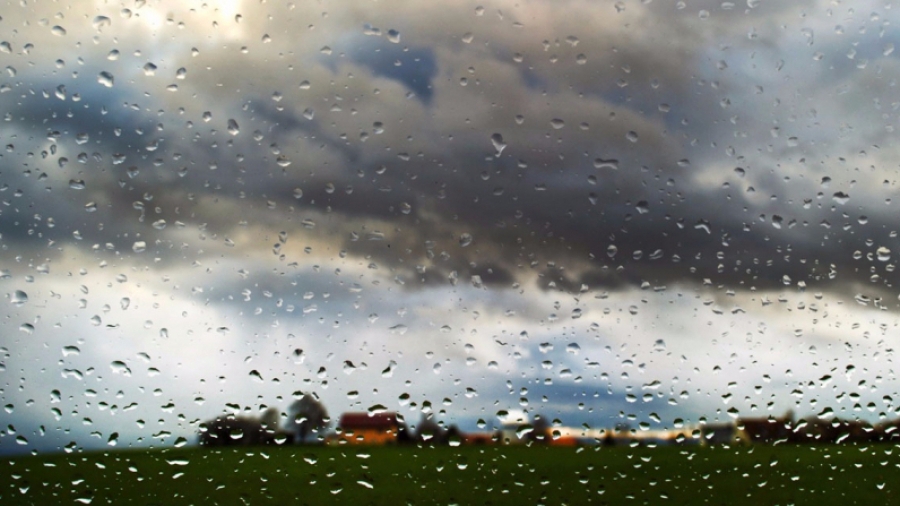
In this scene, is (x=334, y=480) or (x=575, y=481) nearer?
(x=334, y=480)

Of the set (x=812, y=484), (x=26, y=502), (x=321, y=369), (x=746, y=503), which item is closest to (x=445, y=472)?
(x=321, y=369)

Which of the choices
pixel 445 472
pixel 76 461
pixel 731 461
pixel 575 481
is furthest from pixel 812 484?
pixel 76 461

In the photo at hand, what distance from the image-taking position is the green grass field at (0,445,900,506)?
3.31 m

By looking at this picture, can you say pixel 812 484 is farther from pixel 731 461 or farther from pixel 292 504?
pixel 292 504

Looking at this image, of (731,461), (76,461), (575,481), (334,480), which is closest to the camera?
(76,461)

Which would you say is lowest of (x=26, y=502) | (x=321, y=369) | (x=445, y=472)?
(x=26, y=502)

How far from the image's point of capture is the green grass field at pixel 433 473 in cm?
331

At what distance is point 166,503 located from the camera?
11.4 feet

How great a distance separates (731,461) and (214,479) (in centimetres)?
274

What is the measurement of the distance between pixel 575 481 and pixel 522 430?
1.05m

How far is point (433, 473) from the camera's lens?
3.61m

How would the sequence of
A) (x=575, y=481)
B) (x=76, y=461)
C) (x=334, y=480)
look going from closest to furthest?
(x=76, y=461) < (x=334, y=480) < (x=575, y=481)

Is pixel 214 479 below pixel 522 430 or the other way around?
below

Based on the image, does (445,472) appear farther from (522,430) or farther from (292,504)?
(292,504)
